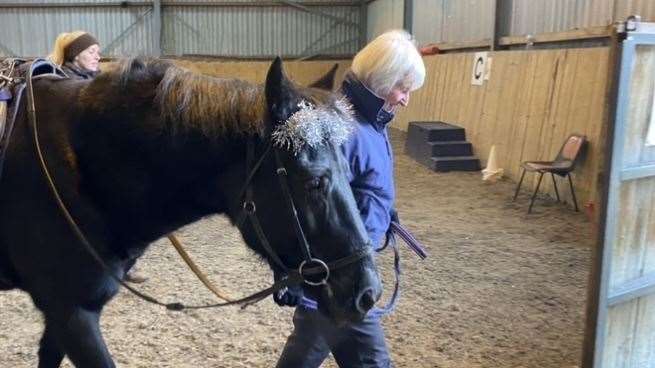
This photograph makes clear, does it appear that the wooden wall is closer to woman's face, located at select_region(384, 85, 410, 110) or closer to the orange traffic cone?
the orange traffic cone

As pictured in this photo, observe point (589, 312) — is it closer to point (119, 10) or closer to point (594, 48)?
point (594, 48)

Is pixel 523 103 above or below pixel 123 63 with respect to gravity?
below

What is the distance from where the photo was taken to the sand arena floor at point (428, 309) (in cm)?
328

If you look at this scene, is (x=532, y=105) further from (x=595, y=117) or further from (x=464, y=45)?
(x=464, y=45)

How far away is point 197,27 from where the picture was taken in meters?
18.2

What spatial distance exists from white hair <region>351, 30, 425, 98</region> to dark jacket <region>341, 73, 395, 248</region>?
4cm

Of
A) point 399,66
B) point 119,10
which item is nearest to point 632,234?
point 399,66

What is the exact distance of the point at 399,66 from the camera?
2100mm

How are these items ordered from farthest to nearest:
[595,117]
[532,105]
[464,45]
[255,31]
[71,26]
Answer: [255,31] < [71,26] < [464,45] < [532,105] < [595,117]

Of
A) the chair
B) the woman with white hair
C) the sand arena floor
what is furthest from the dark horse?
the chair

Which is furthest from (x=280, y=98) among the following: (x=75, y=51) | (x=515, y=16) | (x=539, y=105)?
(x=515, y=16)

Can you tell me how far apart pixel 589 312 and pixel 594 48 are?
470 cm

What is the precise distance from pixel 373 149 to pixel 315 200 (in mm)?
498

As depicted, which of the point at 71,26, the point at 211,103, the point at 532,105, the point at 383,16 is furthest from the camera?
the point at 71,26
